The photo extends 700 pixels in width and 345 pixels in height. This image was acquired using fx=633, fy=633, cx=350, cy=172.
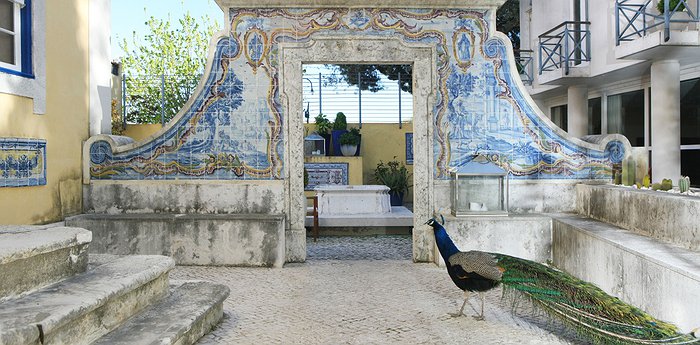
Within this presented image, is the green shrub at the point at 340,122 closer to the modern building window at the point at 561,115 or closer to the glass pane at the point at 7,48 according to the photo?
the modern building window at the point at 561,115

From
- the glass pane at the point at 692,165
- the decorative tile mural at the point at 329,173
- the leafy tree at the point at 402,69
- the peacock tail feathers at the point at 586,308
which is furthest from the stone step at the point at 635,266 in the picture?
the leafy tree at the point at 402,69

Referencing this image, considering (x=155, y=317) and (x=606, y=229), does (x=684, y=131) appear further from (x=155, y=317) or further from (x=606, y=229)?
(x=155, y=317)

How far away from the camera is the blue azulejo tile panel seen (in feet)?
22.0

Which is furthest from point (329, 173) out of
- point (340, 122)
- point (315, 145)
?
point (340, 122)

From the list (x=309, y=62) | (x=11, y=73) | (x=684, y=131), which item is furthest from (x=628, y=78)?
(x=11, y=73)

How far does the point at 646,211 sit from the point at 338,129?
1042cm

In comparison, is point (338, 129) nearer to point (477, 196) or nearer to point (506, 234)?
point (477, 196)

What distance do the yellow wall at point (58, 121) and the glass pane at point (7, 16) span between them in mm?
463

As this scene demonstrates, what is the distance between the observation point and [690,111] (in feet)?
35.5

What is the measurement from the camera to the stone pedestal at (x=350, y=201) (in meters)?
12.2

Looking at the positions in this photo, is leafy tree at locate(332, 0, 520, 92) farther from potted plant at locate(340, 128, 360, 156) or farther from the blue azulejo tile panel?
the blue azulejo tile panel

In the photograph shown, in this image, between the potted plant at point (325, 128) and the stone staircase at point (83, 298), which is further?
the potted plant at point (325, 128)

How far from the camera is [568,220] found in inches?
308

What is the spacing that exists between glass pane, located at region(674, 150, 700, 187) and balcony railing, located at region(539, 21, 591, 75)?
3022 millimetres
